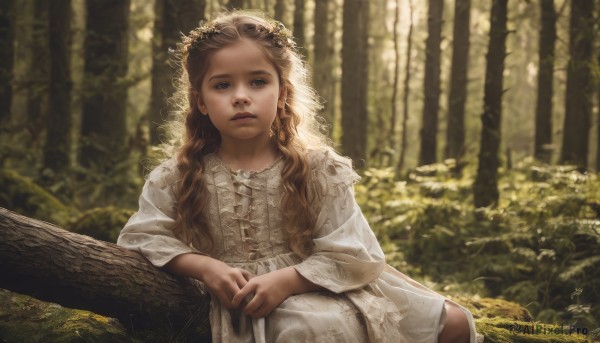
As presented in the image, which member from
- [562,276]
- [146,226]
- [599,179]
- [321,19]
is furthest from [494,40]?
[321,19]

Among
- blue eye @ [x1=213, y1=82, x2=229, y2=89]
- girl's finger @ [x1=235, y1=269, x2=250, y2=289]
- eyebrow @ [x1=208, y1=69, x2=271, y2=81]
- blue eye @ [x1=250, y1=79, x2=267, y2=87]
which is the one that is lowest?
girl's finger @ [x1=235, y1=269, x2=250, y2=289]

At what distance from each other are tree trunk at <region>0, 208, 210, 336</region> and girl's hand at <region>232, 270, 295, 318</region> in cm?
45

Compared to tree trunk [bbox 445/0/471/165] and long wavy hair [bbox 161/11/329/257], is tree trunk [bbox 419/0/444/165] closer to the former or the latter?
tree trunk [bbox 445/0/471/165]

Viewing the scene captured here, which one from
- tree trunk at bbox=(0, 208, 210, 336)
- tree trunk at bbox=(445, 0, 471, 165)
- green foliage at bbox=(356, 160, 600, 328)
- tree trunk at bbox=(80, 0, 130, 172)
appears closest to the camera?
tree trunk at bbox=(0, 208, 210, 336)

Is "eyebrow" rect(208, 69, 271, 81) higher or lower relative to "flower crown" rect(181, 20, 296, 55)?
lower

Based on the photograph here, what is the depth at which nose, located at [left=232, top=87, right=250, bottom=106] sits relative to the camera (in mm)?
2906

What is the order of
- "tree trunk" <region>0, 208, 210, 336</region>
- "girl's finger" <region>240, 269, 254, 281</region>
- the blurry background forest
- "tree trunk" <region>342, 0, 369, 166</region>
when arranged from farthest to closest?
"tree trunk" <region>342, 0, 369, 166</region>, the blurry background forest, "girl's finger" <region>240, 269, 254, 281</region>, "tree trunk" <region>0, 208, 210, 336</region>

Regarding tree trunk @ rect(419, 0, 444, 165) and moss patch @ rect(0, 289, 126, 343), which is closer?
moss patch @ rect(0, 289, 126, 343)

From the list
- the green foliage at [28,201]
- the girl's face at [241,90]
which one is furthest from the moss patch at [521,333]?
the green foliage at [28,201]

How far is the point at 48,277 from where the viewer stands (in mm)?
2686

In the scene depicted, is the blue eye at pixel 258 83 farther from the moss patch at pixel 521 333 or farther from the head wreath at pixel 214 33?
the moss patch at pixel 521 333

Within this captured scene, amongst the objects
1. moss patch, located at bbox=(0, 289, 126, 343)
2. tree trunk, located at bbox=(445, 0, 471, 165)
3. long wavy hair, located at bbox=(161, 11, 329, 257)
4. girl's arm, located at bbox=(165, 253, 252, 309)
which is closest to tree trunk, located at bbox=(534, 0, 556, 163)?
tree trunk, located at bbox=(445, 0, 471, 165)

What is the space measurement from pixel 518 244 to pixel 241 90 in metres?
5.12

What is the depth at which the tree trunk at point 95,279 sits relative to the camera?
2.63 metres
